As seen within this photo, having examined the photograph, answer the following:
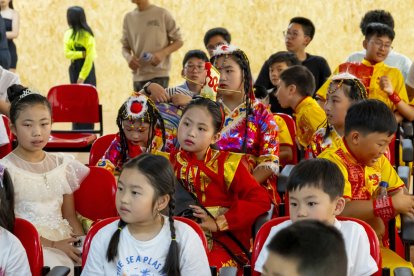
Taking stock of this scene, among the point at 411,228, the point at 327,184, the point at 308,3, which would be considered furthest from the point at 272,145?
the point at 308,3

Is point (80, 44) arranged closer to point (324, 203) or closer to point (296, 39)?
point (296, 39)

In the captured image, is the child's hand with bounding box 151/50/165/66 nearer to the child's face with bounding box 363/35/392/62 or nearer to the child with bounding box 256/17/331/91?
the child with bounding box 256/17/331/91

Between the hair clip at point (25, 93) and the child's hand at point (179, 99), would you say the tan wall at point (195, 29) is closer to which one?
the child's hand at point (179, 99)

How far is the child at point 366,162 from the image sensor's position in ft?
10.6

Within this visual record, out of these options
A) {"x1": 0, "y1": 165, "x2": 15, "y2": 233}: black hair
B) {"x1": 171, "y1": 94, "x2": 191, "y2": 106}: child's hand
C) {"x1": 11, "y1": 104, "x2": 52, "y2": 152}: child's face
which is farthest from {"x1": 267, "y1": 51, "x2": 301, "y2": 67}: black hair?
{"x1": 0, "y1": 165, "x2": 15, "y2": 233}: black hair

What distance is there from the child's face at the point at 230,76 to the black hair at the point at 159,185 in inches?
50.1

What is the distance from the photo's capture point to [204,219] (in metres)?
3.35

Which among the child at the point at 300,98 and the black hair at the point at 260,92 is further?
the black hair at the point at 260,92

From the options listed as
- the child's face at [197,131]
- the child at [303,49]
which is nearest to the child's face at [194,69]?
the child at [303,49]

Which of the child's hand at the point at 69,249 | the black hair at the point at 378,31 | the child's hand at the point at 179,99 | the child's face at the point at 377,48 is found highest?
the black hair at the point at 378,31

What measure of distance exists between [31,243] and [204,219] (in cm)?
74

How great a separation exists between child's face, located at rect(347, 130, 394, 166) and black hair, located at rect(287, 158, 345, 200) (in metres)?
0.54

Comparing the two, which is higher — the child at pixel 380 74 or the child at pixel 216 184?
the child at pixel 380 74

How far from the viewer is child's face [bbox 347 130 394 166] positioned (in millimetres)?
3283
